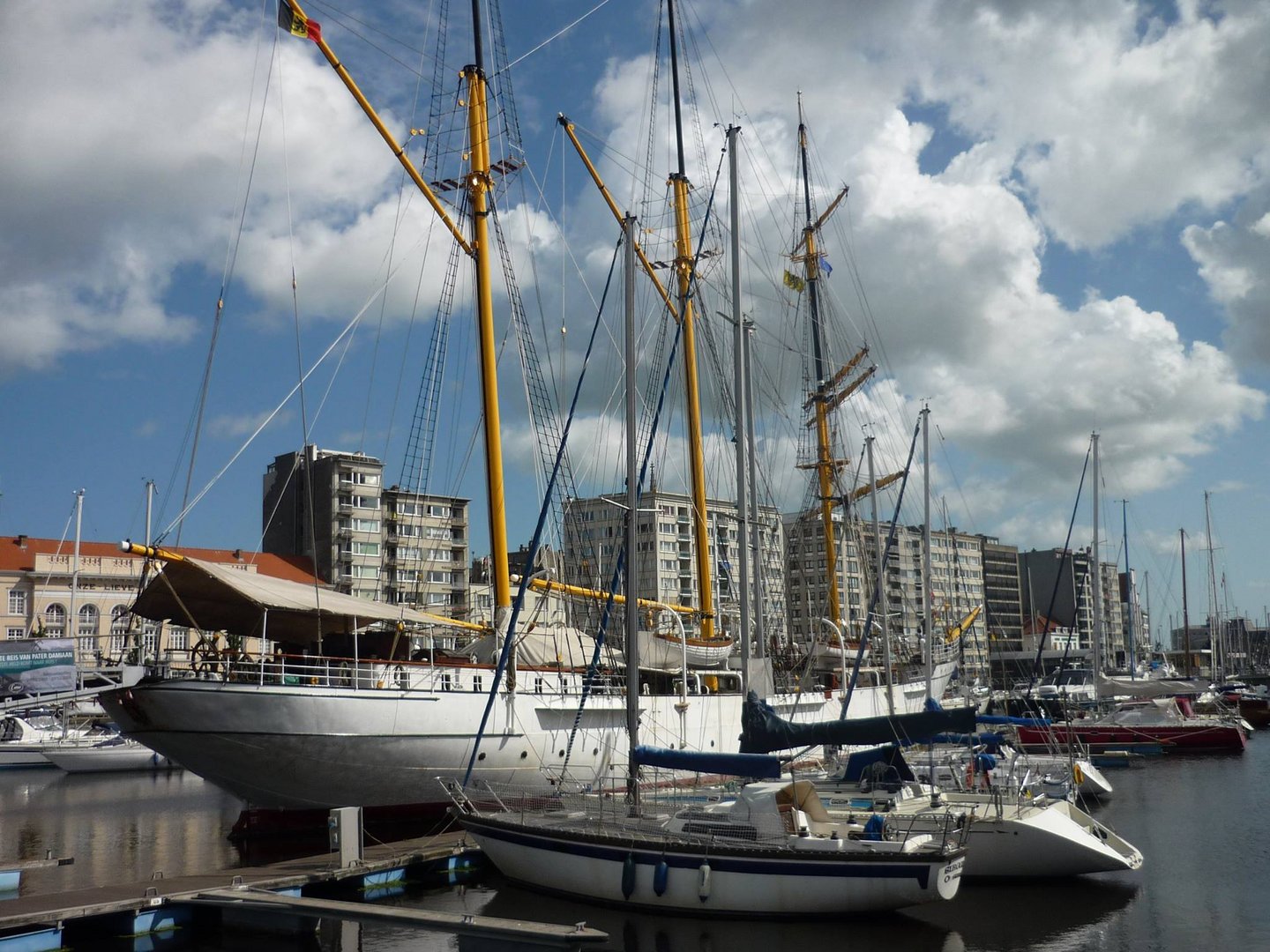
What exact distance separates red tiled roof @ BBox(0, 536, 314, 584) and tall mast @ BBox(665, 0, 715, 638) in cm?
5147

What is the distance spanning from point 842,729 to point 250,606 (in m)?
17.3

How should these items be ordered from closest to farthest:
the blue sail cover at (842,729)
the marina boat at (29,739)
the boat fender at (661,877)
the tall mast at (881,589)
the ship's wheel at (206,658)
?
1. the boat fender at (661,877)
2. the blue sail cover at (842,729)
3. the ship's wheel at (206,658)
4. the tall mast at (881,589)
5. the marina boat at (29,739)

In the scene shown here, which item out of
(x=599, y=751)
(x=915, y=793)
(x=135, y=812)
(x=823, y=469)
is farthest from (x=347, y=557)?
(x=915, y=793)

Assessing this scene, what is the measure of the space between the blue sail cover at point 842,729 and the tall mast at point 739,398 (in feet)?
7.48

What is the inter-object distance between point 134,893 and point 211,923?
1.62 m

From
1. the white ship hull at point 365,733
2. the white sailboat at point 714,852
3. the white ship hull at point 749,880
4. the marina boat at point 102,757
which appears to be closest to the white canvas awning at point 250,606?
the white ship hull at point 365,733

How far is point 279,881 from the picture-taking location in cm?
2195

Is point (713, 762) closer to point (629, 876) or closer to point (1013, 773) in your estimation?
point (629, 876)

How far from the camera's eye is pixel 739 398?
33.9 m

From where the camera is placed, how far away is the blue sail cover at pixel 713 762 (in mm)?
23266

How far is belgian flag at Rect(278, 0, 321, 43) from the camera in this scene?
116 ft

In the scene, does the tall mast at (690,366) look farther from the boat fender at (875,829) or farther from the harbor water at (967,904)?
the boat fender at (875,829)

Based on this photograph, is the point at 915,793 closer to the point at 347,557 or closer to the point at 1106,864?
the point at 1106,864

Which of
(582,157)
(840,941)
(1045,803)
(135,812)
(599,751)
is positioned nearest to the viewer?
(840,941)
